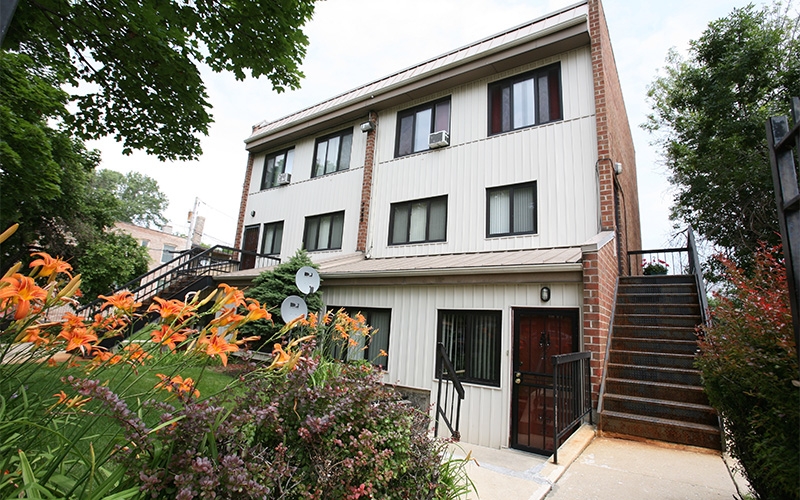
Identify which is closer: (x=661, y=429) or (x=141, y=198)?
(x=661, y=429)

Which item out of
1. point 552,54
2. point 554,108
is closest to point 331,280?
point 554,108

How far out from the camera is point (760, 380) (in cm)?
230

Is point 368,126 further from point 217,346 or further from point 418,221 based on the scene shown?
point 217,346

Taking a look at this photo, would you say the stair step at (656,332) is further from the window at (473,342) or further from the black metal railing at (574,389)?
the window at (473,342)

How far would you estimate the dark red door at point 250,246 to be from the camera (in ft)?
46.1

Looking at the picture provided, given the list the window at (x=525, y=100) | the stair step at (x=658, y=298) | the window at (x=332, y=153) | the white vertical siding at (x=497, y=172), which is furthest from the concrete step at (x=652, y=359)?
the window at (x=332, y=153)

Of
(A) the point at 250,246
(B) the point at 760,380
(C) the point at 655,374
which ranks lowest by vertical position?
→ (C) the point at 655,374

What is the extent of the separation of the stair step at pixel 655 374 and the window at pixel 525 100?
218 inches

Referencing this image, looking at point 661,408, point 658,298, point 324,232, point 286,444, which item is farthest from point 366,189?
point 286,444

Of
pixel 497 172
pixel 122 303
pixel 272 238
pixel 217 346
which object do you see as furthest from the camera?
pixel 272 238

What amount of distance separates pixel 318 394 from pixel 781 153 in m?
2.98

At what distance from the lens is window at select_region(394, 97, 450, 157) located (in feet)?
34.9

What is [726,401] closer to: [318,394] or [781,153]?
[781,153]

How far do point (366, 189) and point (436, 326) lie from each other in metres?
5.20
